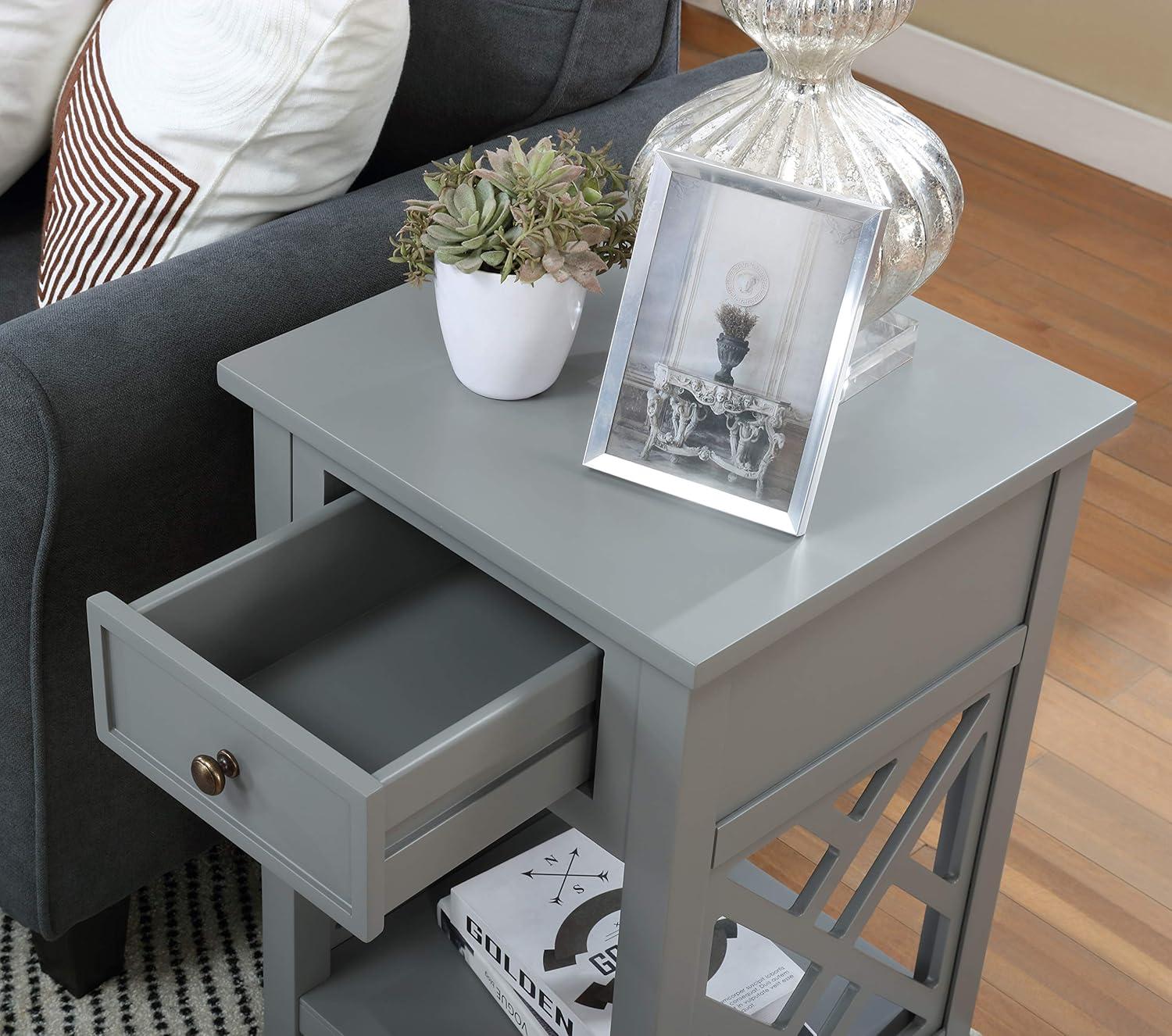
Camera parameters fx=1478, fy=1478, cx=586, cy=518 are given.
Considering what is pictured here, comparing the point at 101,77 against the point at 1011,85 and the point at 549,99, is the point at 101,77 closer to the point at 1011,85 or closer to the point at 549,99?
the point at 549,99

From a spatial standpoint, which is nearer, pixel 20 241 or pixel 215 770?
pixel 215 770

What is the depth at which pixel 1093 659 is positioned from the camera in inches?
69.6

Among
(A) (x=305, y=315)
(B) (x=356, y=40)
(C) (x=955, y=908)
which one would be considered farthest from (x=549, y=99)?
(C) (x=955, y=908)

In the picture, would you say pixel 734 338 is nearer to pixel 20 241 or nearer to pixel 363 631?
pixel 363 631

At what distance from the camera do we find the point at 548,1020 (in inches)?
42.3

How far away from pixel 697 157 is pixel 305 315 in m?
0.39

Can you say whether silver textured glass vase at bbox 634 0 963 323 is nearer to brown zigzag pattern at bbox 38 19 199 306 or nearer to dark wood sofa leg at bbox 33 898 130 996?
brown zigzag pattern at bbox 38 19 199 306

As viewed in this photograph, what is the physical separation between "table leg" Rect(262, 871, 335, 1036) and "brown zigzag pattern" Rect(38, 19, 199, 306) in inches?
20.7

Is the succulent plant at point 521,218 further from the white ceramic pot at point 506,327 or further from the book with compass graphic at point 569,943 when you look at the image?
the book with compass graphic at point 569,943

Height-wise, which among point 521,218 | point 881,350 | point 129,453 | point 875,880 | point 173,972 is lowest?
point 173,972

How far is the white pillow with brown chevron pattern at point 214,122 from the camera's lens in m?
1.14

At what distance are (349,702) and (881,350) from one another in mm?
426

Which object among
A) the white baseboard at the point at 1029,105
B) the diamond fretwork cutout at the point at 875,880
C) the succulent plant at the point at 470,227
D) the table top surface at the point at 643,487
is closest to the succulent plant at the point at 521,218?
Answer: the succulent plant at the point at 470,227

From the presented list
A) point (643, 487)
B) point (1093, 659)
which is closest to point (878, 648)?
point (643, 487)
